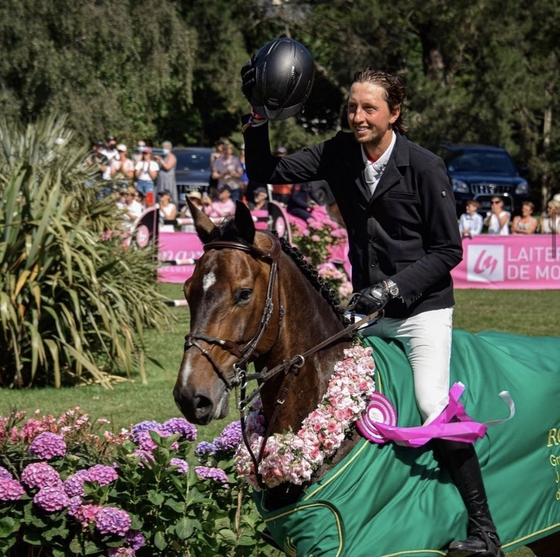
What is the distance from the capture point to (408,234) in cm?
454

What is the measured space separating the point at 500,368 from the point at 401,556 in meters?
1.20

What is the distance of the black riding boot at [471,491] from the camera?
14.6 feet

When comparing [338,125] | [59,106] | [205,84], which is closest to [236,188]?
[59,106]

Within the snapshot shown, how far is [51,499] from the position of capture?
4828 millimetres

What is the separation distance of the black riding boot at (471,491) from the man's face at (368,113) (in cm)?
136

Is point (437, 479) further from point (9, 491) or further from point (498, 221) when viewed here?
point (498, 221)

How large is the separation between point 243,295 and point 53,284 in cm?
644

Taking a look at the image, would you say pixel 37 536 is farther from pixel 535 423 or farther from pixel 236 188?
pixel 236 188

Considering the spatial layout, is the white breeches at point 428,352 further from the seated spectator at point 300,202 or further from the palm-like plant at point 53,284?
the seated spectator at point 300,202

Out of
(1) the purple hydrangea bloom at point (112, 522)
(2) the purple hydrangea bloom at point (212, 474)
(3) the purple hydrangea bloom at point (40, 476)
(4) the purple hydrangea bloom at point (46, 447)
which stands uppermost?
(4) the purple hydrangea bloom at point (46, 447)

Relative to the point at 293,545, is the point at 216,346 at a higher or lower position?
higher

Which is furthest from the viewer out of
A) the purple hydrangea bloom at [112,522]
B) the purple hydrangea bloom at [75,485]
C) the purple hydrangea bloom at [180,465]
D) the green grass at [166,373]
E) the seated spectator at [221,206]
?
the seated spectator at [221,206]

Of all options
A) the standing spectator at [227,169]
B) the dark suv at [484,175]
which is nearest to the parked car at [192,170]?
the standing spectator at [227,169]

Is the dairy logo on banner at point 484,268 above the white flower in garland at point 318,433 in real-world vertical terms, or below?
below
